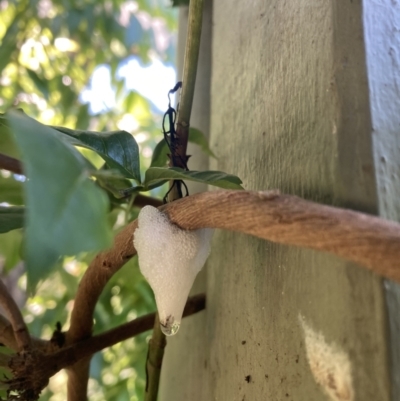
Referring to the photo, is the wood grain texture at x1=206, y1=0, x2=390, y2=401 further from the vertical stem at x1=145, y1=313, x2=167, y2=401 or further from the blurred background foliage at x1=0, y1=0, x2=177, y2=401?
the blurred background foliage at x1=0, y1=0, x2=177, y2=401

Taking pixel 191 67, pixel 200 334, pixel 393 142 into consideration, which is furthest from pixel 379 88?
pixel 200 334

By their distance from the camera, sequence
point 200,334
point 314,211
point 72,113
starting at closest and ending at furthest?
point 314,211
point 200,334
point 72,113

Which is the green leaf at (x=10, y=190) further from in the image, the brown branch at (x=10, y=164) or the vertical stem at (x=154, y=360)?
the vertical stem at (x=154, y=360)

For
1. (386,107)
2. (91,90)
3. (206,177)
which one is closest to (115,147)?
(206,177)

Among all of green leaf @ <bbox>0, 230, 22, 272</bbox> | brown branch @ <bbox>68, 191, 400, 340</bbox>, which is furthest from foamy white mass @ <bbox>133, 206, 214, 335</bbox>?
green leaf @ <bbox>0, 230, 22, 272</bbox>

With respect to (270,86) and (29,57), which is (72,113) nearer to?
(29,57)
